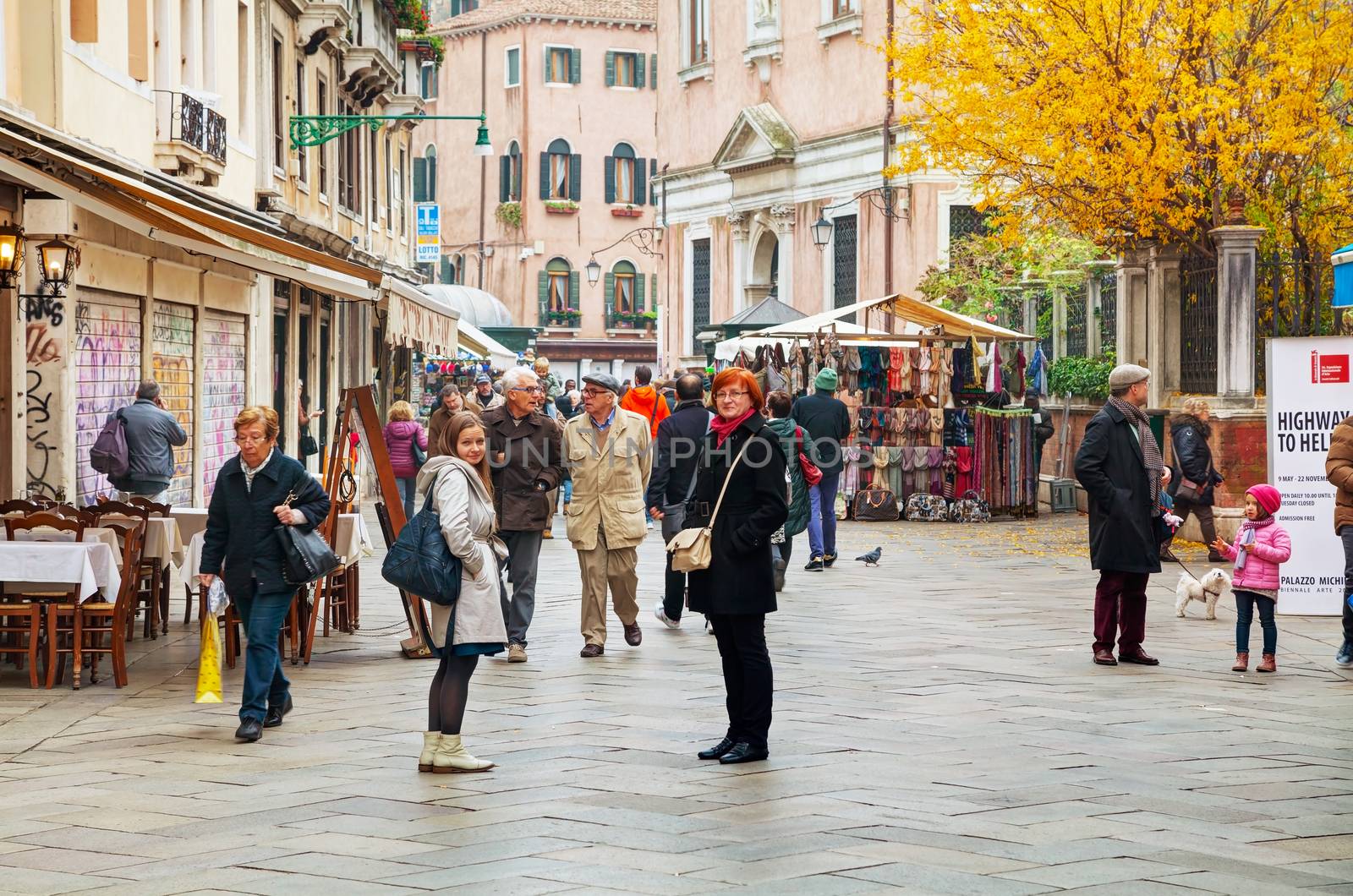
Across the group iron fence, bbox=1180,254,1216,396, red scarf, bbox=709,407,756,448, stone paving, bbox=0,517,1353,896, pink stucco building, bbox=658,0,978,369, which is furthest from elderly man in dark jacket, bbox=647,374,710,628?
pink stucco building, bbox=658,0,978,369

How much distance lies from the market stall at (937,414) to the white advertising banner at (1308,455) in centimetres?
951

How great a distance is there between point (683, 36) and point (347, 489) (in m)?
33.5

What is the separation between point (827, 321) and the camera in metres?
24.5

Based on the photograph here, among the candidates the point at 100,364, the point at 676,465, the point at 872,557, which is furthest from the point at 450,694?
the point at 100,364

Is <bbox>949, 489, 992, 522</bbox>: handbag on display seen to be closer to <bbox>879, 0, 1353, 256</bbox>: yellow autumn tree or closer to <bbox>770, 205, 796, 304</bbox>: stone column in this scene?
<bbox>879, 0, 1353, 256</bbox>: yellow autumn tree

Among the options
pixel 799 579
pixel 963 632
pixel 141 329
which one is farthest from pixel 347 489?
pixel 141 329

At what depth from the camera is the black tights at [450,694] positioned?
7426mm

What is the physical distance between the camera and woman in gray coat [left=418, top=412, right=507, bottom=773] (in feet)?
24.3

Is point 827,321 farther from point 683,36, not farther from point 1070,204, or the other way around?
point 683,36

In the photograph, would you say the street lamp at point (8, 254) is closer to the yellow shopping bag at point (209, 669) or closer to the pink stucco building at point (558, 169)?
the yellow shopping bag at point (209, 669)

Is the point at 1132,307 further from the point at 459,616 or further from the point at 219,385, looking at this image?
the point at 459,616

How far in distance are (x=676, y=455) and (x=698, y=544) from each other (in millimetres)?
3672

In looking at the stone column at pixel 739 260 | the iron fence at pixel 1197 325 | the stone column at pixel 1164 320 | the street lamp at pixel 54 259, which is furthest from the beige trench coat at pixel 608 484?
the stone column at pixel 739 260

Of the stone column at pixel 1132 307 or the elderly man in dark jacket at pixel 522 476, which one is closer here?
the elderly man in dark jacket at pixel 522 476
